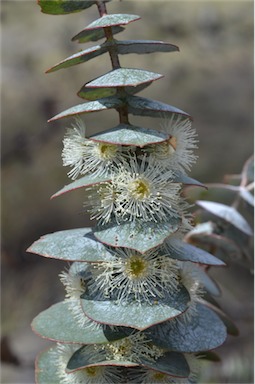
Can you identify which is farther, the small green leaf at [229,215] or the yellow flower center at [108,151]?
the small green leaf at [229,215]

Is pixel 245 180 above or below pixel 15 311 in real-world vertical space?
above

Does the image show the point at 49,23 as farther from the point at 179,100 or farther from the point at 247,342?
the point at 247,342

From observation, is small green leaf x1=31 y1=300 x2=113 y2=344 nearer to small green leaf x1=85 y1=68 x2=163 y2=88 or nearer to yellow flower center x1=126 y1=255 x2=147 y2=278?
yellow flower center x1=126 y1=255 x2=147 y2=278

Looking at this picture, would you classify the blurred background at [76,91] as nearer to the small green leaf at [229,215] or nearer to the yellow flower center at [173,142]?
the small green leaf at [229,215]

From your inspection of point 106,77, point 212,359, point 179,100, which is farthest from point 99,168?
point 179,100

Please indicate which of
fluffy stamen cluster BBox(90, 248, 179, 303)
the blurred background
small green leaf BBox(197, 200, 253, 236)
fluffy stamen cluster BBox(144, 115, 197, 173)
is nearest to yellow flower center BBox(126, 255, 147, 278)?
fluffy stamen cluster BBox(90, 248, 179, 303)

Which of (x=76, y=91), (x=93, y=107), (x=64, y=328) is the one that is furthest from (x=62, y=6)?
(x=76, y=91)

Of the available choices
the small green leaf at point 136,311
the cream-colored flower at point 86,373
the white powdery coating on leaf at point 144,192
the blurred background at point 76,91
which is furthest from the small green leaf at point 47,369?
the blurred background at point 76,91

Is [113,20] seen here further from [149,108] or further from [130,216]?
[130,216]
